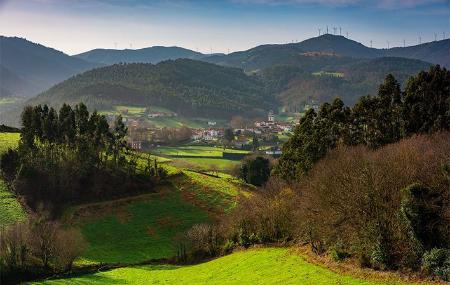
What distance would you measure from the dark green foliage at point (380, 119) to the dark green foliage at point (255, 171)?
150 ft

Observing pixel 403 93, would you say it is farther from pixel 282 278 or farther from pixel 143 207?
pixel 143 207

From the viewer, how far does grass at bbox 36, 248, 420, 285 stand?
3500 cm

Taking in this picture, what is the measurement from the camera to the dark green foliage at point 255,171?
115188 mm

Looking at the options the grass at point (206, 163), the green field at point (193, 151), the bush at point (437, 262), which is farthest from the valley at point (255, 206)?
the green field at point (193, 151)

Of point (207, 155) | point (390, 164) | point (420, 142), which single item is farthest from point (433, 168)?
point (207, 155)

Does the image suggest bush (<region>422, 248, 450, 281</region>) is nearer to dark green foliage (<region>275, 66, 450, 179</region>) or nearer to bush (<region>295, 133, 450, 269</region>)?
bush (<region>295, 133, 450, 269</region>)

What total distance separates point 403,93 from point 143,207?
46423 millimetres

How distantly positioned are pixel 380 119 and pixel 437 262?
36.4m

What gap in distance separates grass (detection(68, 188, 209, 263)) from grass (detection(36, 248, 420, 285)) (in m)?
7.77

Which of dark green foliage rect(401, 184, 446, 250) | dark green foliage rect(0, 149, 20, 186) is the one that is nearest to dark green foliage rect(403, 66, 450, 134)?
dark green foliage rect(401, 184, 446, 250)

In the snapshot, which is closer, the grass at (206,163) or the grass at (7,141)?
the grass at (7,141)

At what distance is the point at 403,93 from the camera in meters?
64.2

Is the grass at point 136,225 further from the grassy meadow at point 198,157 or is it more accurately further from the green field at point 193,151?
the green field at point 193,151

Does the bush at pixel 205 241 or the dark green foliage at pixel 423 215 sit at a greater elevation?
the dark green foliage at pixel 423 215
